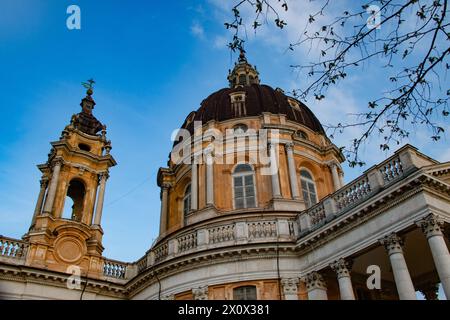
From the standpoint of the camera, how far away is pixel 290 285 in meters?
17.2

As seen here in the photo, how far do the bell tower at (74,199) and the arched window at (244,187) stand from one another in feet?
25.9

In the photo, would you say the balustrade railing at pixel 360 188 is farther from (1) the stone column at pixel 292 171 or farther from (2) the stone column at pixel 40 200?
(2) the stone column at pixel 40 200

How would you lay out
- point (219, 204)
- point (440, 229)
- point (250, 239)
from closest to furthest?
point (440, 229), point (250, 239), point (219, 204)

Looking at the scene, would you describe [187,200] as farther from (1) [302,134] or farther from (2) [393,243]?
(2) [393,243]

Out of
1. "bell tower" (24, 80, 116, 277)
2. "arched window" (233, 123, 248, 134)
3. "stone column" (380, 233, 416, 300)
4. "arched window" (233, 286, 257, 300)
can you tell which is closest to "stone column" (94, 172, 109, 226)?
"bell tower" (24, 80, 116, 277)

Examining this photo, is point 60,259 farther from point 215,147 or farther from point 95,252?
point 215,147

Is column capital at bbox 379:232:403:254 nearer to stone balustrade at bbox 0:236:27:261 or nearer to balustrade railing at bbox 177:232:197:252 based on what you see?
balustrade railing at bbox 177:232:197:252

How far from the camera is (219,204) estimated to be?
23.7m

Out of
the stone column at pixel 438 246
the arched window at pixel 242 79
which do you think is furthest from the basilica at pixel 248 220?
the arched window at pixel 242 79

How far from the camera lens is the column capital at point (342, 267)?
1576cm

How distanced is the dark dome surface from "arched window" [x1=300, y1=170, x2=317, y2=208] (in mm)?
4042

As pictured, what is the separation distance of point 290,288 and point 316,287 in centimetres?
101
